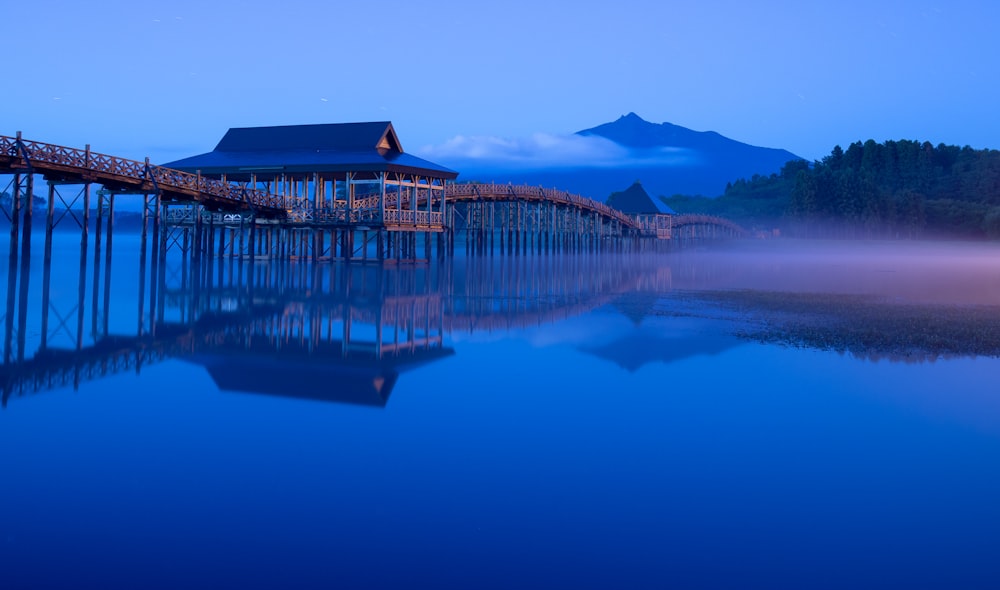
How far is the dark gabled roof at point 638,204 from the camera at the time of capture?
8556cm

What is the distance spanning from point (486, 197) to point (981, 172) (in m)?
94.1

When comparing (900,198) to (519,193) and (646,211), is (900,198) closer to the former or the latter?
(646,211)

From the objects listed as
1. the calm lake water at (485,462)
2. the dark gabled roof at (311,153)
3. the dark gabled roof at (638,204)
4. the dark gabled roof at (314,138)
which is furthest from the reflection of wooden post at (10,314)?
the dark gabled roof at (638,204)

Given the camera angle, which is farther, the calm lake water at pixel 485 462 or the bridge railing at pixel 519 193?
the bridge railing at pixel 519 193

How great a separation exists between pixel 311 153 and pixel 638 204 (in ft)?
164

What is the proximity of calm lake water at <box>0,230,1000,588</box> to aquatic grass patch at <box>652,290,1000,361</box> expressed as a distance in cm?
96

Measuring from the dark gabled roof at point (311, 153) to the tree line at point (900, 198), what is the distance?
258 ft

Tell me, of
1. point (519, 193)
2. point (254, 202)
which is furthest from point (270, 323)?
point (519, 193)

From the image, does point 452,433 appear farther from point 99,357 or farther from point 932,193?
point 932,193

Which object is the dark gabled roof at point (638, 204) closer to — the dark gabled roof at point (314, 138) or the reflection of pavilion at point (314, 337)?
the dark gabled roof at point (314, 138)

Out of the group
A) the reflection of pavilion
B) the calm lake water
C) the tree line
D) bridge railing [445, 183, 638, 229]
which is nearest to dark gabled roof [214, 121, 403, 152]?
bridge railing [445, 183, 638, 229]

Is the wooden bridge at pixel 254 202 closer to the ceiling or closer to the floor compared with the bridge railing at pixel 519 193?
closer to the floor

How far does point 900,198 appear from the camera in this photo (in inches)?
4355

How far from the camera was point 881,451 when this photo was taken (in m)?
7.61
